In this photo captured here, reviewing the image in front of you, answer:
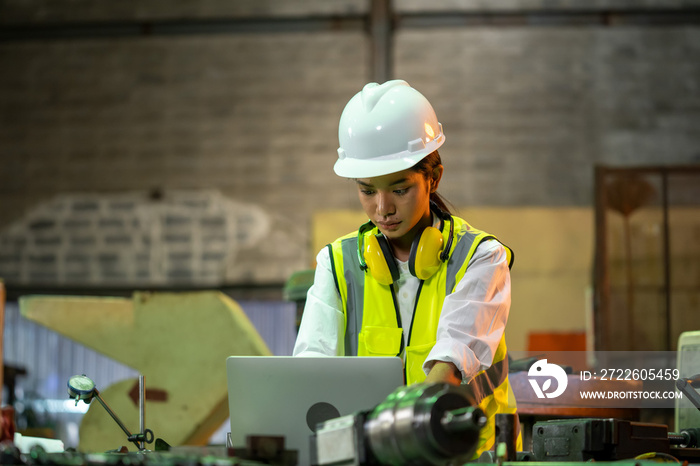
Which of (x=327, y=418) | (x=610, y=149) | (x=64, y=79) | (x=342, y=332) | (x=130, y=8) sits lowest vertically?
(x=327, y=418)

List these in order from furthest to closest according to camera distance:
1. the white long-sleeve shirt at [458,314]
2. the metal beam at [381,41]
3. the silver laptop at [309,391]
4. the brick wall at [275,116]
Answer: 1. the metal beam at [381,41]
2. the brick wall at [275,116]
3. the white long-sleeve shirt at [458,314]
4. the silver laptop at [309,391]

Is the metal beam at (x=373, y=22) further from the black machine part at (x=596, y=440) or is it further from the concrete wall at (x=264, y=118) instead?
the black machine part at (x=596, y=440)

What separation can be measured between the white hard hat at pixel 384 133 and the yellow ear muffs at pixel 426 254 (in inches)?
7.5

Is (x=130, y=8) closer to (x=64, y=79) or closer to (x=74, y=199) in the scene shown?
(x=64, y=79)

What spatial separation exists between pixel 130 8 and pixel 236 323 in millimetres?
3799

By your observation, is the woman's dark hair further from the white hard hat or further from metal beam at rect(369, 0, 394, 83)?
→ metal beam at rect(369, 0, 394, 83)

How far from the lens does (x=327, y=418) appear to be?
64.9 inches

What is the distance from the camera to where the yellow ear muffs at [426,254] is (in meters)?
2.16

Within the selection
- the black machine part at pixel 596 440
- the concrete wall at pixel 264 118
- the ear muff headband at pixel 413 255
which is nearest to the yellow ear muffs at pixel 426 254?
the ear muff headband at pixel 413 255

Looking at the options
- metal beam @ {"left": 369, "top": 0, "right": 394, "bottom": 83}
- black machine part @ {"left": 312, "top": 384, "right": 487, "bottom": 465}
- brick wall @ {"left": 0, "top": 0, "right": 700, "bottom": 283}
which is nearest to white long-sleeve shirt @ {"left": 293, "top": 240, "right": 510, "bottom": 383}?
black machine part @ {"left": 312, "top": 384, "right": 487, "bottom": 465}

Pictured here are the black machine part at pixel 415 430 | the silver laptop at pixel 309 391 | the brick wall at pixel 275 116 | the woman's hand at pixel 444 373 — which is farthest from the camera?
the brick wall at pixel 275 116

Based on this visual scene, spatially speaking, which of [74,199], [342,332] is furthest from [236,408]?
[74,199]

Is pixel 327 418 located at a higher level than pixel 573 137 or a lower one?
lower

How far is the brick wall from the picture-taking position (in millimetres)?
6727
